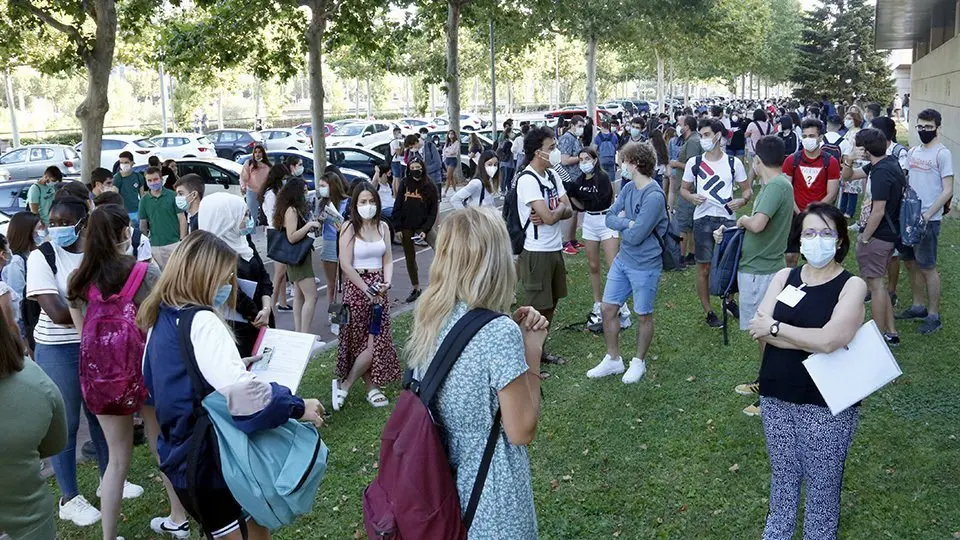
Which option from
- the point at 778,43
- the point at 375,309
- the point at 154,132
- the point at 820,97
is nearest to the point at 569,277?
the point at 375,309

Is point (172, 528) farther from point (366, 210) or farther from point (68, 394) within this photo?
point (366, 210)

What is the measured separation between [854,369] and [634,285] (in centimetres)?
309

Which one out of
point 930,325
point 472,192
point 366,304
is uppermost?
point 472,192

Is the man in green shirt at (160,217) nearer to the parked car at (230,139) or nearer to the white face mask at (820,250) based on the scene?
the white face mask at (820,250)

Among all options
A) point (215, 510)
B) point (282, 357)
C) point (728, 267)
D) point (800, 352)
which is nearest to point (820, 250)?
point (800, 352)

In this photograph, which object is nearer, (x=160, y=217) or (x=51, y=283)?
(x=51, y=283)

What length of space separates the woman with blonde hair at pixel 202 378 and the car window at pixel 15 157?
29039 mm

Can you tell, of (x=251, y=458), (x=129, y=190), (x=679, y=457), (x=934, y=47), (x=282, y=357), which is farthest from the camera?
(x=934, y=47)

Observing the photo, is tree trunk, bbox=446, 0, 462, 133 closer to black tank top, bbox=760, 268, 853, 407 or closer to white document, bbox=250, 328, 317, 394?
white document, bbox=250, 328, 317, 394

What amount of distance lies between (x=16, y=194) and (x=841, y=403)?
14.4 metres

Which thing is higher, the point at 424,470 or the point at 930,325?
the point at 424,470

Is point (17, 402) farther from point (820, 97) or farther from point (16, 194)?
point (820, 97)

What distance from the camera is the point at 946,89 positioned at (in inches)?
708

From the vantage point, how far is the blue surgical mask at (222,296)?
3697mm
